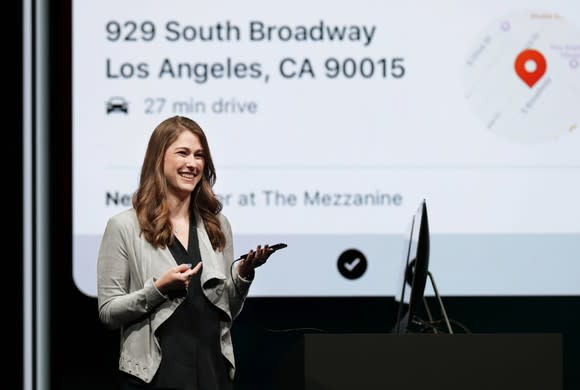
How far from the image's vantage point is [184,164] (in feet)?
6.86

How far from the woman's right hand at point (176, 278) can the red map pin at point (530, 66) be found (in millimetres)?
1659

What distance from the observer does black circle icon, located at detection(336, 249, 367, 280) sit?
2.99 meters

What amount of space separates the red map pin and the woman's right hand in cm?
166

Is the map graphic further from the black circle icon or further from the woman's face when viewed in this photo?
the woman's face

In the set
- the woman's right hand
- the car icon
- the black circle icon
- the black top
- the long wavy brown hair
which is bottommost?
the black top

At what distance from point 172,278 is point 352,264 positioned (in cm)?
122

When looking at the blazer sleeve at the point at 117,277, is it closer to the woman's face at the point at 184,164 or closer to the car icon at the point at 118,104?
the woman's face at the point at 184,164

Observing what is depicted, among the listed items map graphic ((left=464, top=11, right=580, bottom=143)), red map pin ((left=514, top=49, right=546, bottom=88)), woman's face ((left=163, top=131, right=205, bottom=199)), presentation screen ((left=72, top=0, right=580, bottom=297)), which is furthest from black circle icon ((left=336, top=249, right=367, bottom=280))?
woman's face ((left=163, top=131, right=205, bottom=199))

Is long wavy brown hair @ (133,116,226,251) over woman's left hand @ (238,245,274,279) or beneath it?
over

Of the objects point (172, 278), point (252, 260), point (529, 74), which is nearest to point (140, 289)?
point (172, 278)

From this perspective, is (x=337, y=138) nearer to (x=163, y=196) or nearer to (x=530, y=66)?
(x=530, y=66)

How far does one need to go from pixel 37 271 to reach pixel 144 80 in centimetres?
79

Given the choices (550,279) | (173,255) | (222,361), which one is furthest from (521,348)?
(550,279)

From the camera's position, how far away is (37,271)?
3.03 metres
